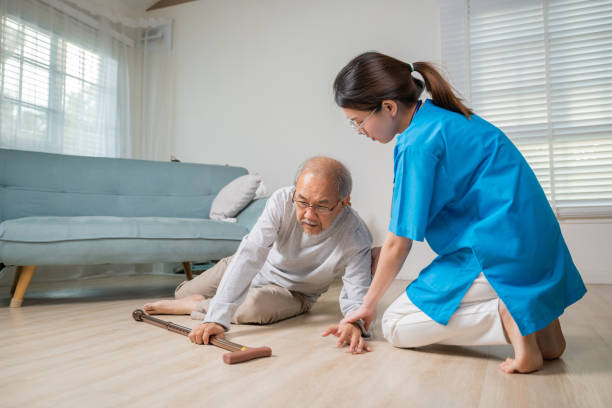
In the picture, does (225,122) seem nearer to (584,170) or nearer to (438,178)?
(584,170)

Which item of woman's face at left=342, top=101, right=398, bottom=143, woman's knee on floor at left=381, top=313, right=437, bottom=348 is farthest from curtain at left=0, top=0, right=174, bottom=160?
woman's knee on floor at left=381, top=313, right=437, bottom=348

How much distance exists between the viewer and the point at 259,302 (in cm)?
164

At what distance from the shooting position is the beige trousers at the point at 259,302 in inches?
64.7

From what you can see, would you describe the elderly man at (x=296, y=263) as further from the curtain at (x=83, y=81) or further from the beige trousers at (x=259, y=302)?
the curtain at (x=83, y=81)

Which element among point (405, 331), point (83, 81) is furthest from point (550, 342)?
point (83, 81)

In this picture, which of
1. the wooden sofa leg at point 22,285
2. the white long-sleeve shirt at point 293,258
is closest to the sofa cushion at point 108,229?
the wooden sofa leg at point 22,285

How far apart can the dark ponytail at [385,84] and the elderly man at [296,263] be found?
0.28 m

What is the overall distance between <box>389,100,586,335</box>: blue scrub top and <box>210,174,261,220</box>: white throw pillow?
71.2 inches

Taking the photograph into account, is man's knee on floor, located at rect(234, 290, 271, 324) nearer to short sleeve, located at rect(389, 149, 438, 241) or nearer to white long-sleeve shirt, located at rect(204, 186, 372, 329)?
white long-sleeve shirt, located at rect(204, 186, 372, 329)

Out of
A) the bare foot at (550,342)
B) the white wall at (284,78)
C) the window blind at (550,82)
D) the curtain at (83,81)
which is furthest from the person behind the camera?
the white wall at (284,78)

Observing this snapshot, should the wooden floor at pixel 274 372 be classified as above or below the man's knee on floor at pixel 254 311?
below

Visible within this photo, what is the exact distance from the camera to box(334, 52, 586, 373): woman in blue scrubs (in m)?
1.05

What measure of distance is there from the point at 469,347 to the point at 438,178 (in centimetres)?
58

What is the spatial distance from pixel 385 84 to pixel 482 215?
43 cm
